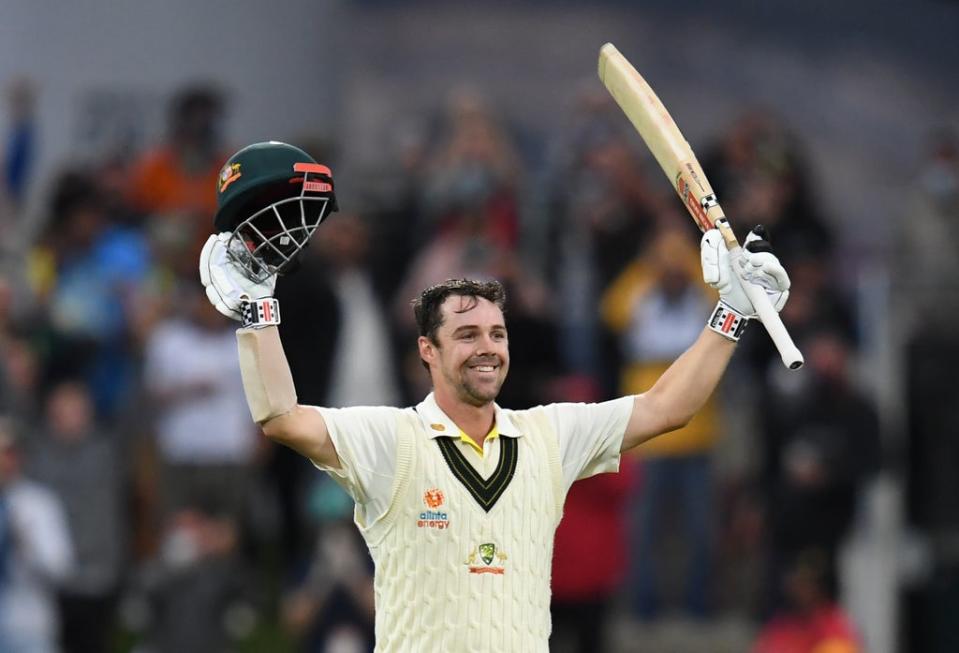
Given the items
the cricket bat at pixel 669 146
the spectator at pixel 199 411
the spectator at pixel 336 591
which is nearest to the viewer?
the cricket bat at pixel 669 146

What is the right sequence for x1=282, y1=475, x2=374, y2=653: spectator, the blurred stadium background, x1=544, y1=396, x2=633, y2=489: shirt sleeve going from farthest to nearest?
the blurred stadium background, x1=282, y1=475, x2=374, y2=653: spectator, x1=544, y1=396, x2=633, y2=489: shirt sleeve

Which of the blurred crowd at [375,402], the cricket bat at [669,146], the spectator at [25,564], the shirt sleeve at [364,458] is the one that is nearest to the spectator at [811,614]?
the blurred crowd at [375,402]

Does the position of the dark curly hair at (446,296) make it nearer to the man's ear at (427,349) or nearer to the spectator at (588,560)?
the man's ear at (427,349)

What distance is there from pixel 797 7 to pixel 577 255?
2835mm

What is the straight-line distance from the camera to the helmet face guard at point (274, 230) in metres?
5.75

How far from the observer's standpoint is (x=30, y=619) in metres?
10.9

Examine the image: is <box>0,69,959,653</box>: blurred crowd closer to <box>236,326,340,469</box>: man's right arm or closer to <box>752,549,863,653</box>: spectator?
<box>752,549,863,653</box>: spectator

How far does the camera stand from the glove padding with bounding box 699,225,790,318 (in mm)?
6020

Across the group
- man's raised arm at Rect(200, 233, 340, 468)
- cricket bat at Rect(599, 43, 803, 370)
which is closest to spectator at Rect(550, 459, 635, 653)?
cricket bat at Rect(599, 43, 803, 370)

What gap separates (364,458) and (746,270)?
4.27 ft

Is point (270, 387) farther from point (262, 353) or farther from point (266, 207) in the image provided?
point (266, 207)

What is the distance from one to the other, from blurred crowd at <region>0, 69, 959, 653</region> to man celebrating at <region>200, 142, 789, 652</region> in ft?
14.4

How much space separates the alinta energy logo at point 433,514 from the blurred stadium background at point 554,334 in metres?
4.62

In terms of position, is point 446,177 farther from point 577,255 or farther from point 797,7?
point 797,7
